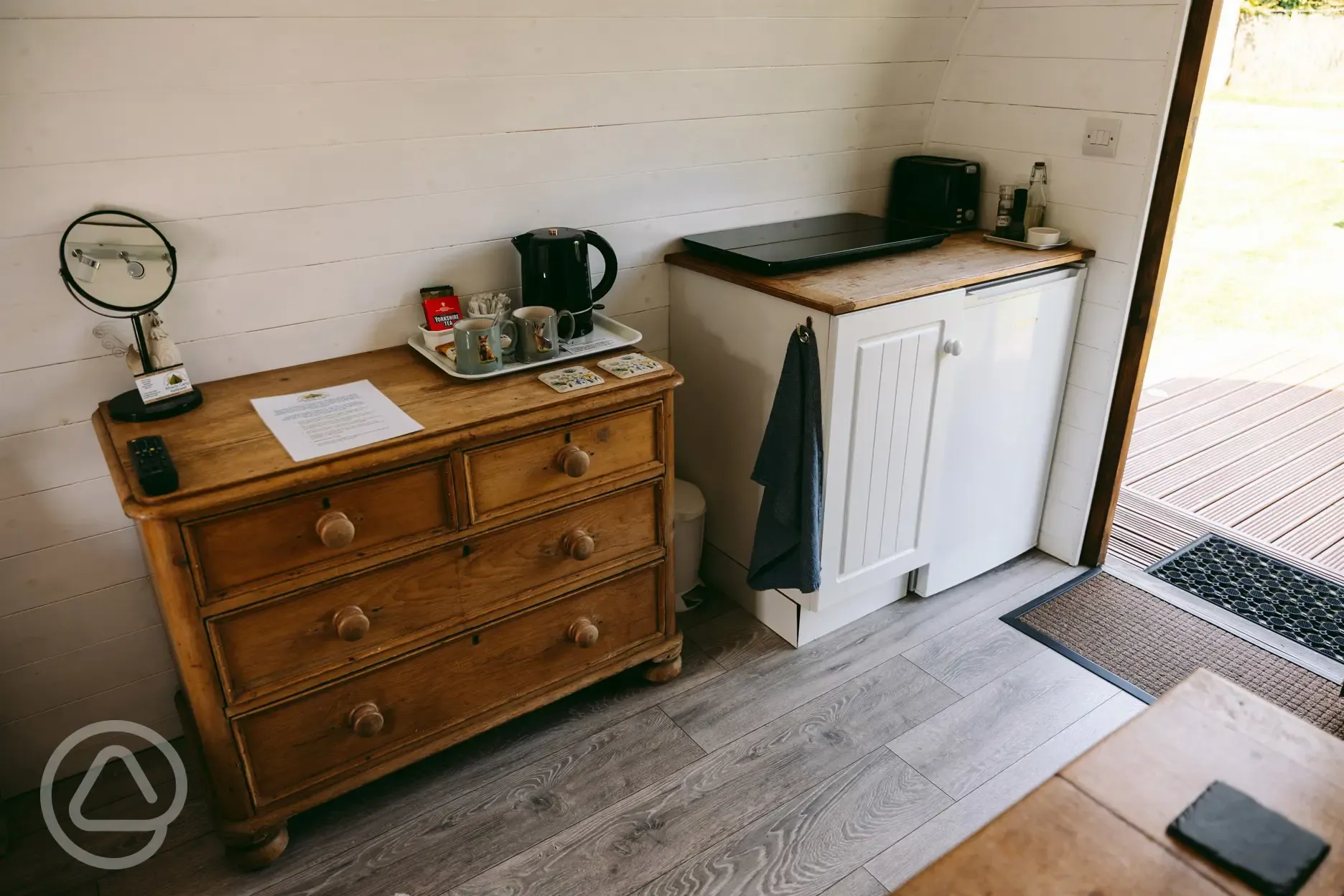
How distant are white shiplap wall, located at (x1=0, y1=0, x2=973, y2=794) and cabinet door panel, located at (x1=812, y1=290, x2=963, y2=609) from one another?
2.19ft

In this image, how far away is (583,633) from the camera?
1.98 metres

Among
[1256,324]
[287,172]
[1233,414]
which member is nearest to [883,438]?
[287,172]

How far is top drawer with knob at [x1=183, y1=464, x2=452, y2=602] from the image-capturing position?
148cm

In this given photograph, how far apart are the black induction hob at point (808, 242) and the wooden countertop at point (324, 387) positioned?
0.43m

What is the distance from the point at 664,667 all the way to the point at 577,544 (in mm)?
478

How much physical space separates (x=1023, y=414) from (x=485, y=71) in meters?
1.64

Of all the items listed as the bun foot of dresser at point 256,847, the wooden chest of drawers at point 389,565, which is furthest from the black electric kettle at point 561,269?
the bun foot of dresser at point 256,847

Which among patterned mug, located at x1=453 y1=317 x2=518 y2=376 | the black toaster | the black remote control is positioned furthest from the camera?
the black toaster

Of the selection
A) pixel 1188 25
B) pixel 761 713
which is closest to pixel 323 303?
pixel 761 713

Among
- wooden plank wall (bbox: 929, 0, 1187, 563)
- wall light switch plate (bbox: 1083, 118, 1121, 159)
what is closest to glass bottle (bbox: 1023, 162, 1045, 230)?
wooden plank wall (bbox: 929, 0, 1187, 563)

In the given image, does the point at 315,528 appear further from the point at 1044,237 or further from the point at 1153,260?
the point at 1153,260

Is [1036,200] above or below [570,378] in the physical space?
above

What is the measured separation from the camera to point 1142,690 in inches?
85.0

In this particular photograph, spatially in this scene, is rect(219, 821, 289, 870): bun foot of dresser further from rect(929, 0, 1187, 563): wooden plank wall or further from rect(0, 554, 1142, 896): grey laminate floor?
rect(929, 0, 1187, 563): wooden plank wall
